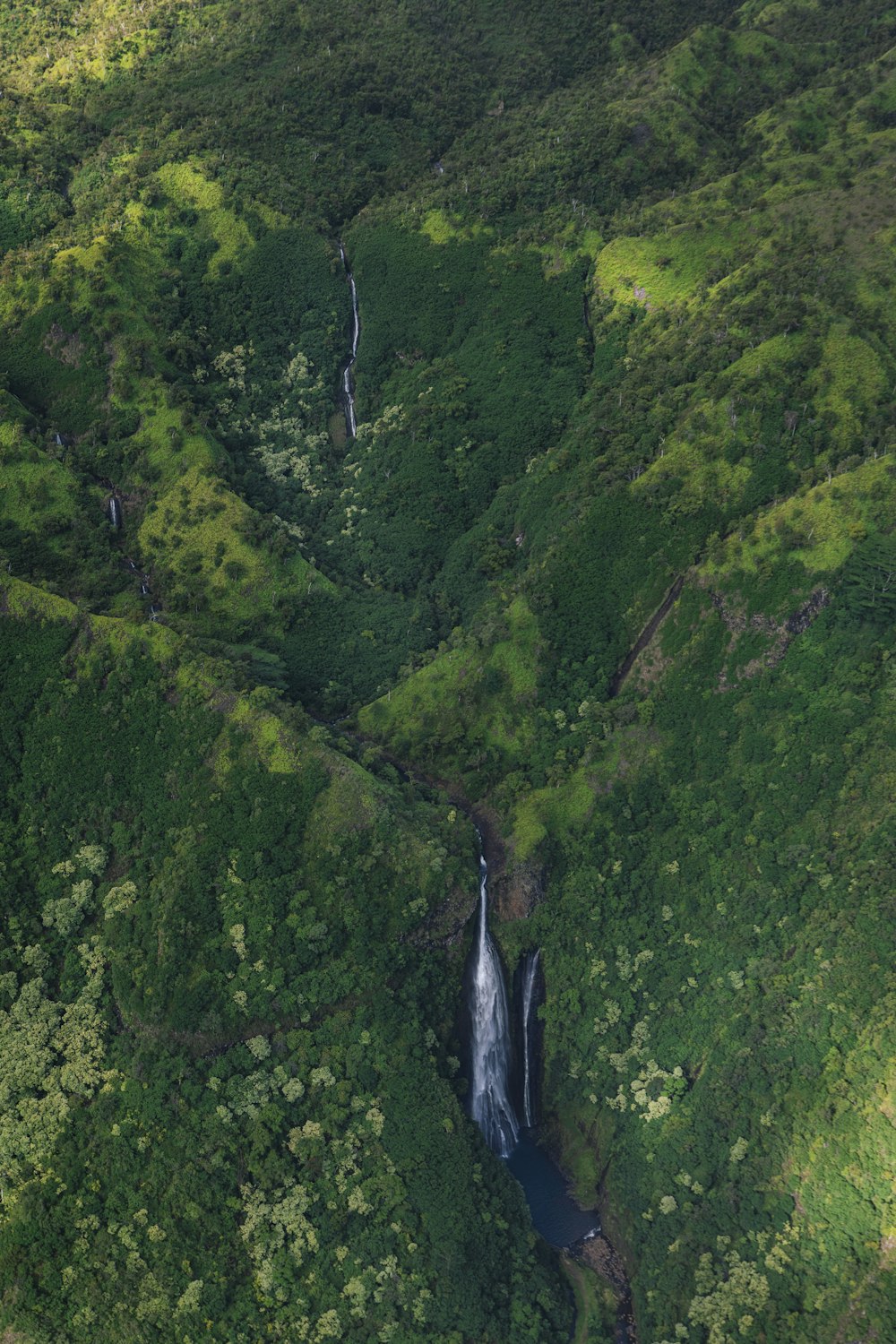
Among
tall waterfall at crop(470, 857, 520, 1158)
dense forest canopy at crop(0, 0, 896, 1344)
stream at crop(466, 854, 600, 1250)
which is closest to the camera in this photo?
dense forest canopy at crop(0, 0, 896, 1344)

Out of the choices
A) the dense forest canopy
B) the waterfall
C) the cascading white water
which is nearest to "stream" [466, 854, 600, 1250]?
the cascading white water

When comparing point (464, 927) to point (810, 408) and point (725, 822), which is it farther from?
point (810, 408)

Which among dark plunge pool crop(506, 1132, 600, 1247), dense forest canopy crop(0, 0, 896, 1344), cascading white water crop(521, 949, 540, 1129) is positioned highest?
dense forest canopy crop(0, 0, 896, 1344)

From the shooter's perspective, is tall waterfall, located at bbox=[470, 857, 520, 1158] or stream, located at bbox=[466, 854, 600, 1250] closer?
stream, located at bbox=[466, 854, 600, 1250]

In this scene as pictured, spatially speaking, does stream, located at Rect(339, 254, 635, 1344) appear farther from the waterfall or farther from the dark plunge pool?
the waterfall

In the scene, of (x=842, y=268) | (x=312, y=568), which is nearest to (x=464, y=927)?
(x=312, y=568)

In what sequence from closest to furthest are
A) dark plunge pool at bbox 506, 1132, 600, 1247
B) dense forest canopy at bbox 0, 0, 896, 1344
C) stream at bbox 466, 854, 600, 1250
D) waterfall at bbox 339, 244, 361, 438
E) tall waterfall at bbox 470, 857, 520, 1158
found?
dense forest canopy at bbox 0, 0, 896, 1344 < dark plunge pool at bbox 506, 1132, 600, 1247 < stream at bbox 466, 854, 600, 1250 < tall waterfall at bbox 470, 857, 520, 1158 < waterfall at bbox 339, 244, 361, 438

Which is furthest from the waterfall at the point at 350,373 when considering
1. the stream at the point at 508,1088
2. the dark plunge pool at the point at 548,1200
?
the dark plunge pool at the point at 548,1200
